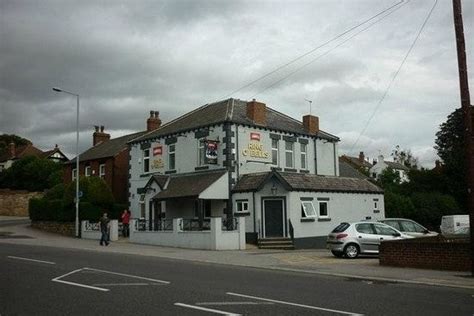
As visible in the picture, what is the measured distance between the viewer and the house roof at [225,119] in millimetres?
31670

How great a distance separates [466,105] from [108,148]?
3455 cm

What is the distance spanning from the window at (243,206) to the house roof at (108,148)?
50.1ft

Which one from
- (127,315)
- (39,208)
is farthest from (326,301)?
(39,208)

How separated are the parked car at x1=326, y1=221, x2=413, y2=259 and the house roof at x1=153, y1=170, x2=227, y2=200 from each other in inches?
362

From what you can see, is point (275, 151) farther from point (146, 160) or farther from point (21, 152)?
point (21, 152)

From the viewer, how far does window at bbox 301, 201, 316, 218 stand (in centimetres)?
2962

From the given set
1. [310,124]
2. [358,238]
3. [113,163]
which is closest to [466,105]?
[358,238]

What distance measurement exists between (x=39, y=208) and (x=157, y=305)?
105ft

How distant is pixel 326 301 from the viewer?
10.3 metres

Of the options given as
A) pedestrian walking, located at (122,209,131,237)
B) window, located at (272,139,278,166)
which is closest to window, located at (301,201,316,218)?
window, located at (272,139,278,166)

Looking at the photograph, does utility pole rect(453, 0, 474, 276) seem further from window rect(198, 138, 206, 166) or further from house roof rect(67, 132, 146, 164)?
house roof rect(67, 132, 146, 164)

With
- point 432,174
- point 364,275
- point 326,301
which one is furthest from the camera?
point 432,174

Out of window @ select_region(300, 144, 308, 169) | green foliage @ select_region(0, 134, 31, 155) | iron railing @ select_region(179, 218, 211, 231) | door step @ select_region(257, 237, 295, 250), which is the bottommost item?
door step @ select_region(257, 237, 295, 250)

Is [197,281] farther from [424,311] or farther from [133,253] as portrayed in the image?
[133,253]
